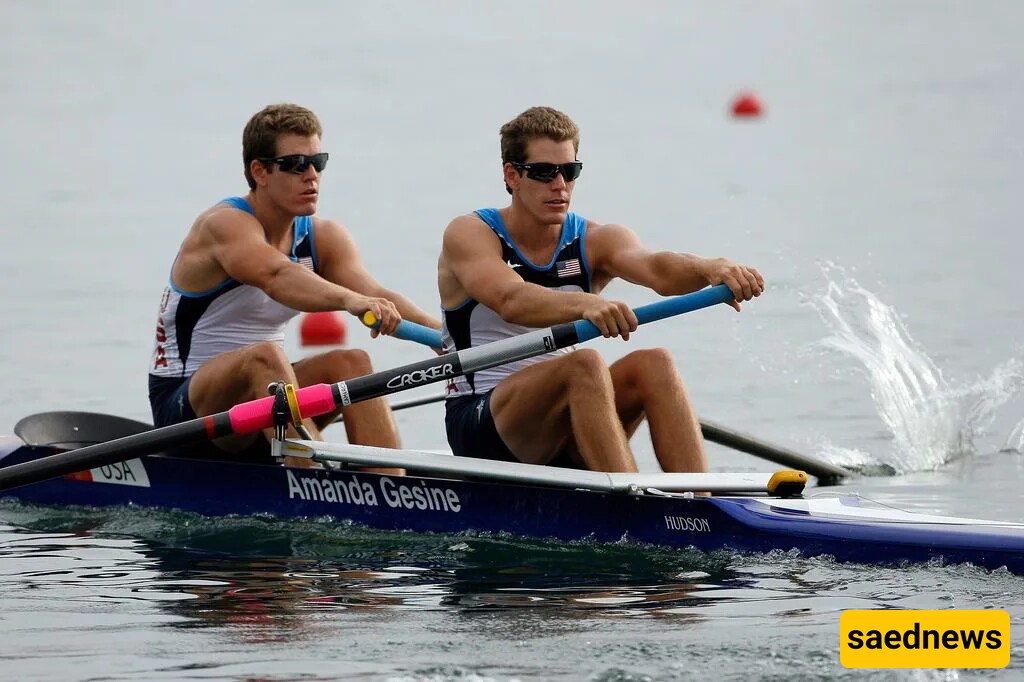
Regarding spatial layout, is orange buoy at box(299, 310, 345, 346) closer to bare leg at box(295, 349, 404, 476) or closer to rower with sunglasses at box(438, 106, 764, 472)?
bare leg at box(295, 349, 404, 476)

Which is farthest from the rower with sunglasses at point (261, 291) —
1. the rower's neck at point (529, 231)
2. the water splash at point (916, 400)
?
the water splash at point (916, 400)

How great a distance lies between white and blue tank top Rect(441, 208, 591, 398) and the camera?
690 cm

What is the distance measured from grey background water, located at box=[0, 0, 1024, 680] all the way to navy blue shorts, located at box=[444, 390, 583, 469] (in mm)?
386

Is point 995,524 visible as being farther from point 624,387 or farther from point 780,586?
point 624,387

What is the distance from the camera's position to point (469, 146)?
2842 cm

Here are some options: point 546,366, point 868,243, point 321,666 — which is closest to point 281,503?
point 546,366

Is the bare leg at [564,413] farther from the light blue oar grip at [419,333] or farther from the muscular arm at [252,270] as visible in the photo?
the light blue oar grip at [419,333]

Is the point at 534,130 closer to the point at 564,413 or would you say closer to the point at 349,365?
the point at 564,413

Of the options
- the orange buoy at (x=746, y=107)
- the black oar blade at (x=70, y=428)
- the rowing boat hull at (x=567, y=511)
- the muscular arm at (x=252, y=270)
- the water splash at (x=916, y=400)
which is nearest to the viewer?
the rowing boat hull at (x=567, y=511)

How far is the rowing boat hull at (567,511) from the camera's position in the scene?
20.2 feet

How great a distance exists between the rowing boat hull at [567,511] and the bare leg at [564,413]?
18 centimetres

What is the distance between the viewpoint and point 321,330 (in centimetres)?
1413

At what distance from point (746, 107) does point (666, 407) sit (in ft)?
88.3

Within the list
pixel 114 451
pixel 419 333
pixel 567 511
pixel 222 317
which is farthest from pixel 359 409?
pixel 567 511
